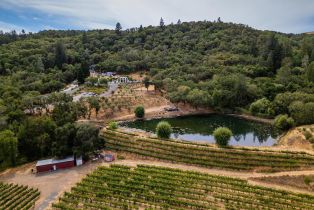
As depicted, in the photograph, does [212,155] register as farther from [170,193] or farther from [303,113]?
[303,113]

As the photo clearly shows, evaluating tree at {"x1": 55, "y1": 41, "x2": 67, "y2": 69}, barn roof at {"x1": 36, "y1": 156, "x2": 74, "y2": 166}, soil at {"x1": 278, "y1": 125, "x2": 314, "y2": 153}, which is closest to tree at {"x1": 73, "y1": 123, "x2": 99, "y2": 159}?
barn roof at {"x1": 36, "y1": 156, "x2": 74, "y2": 166}

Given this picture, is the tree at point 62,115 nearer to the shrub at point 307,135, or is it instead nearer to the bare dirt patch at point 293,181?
the bare dirt patch at point 293,181

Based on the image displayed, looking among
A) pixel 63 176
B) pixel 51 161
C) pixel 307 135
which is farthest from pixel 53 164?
pixel 307 135

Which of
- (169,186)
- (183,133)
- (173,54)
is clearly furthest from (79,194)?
(173,54)

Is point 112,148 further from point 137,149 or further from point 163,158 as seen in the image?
point 163,158

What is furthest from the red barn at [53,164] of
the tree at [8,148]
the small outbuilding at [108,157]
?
the small outbuilding at [108,157]
